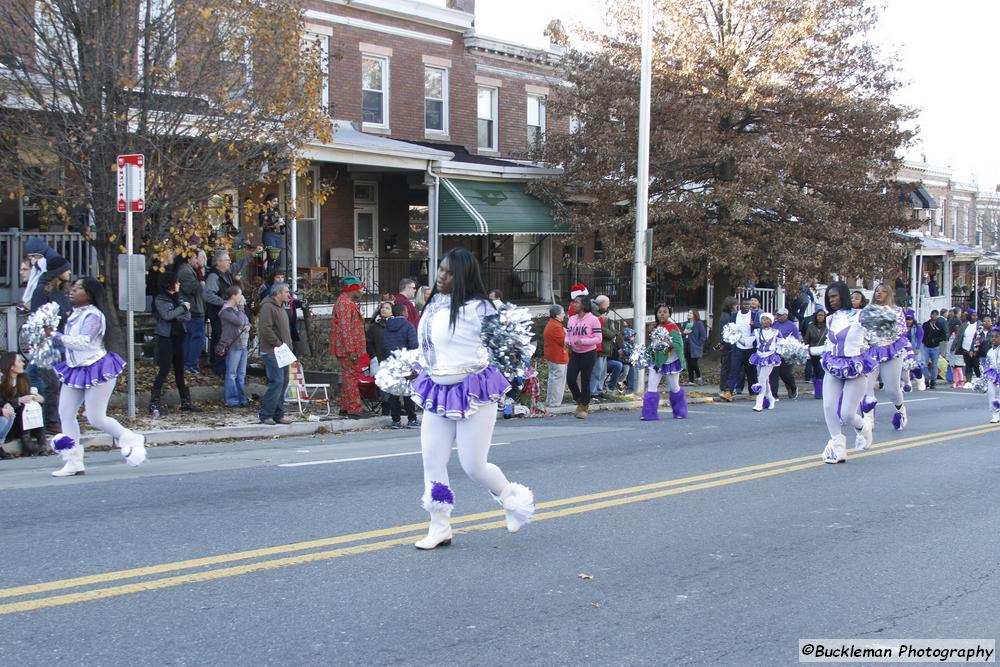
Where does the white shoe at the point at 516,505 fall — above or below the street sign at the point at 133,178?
below

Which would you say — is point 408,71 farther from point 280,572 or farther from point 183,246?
point 280,572

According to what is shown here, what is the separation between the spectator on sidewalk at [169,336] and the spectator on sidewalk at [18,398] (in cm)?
260

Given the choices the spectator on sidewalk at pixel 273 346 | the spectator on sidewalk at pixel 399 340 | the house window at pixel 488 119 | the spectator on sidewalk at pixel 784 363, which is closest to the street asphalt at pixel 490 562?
the spectator on sidewalk at pixel 273 346

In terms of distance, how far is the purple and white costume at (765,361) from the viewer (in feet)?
56.7

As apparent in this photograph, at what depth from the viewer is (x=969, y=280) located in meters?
52.8

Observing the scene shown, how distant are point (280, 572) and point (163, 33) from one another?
32.5ft

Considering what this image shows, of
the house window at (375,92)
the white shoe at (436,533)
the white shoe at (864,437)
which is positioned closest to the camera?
the white shoe at (436,533)

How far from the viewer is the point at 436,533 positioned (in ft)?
22.0

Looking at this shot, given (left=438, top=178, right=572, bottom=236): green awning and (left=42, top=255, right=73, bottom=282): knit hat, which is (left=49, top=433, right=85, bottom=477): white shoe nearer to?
(left=42, top=255, right=73, bottom=282): knit hat

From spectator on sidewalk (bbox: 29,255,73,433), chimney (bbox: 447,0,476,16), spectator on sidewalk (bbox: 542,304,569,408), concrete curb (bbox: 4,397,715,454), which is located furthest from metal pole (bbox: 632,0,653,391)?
spectator on sidewalk (bbox: 29,255,73,433)

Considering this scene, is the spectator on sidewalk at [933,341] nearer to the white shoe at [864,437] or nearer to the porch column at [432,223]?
the porch column at [432,223]

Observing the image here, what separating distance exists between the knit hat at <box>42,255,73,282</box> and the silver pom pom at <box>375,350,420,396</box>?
5927mm

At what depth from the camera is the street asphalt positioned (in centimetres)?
498

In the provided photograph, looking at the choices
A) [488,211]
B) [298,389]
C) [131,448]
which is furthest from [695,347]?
[131,448]
